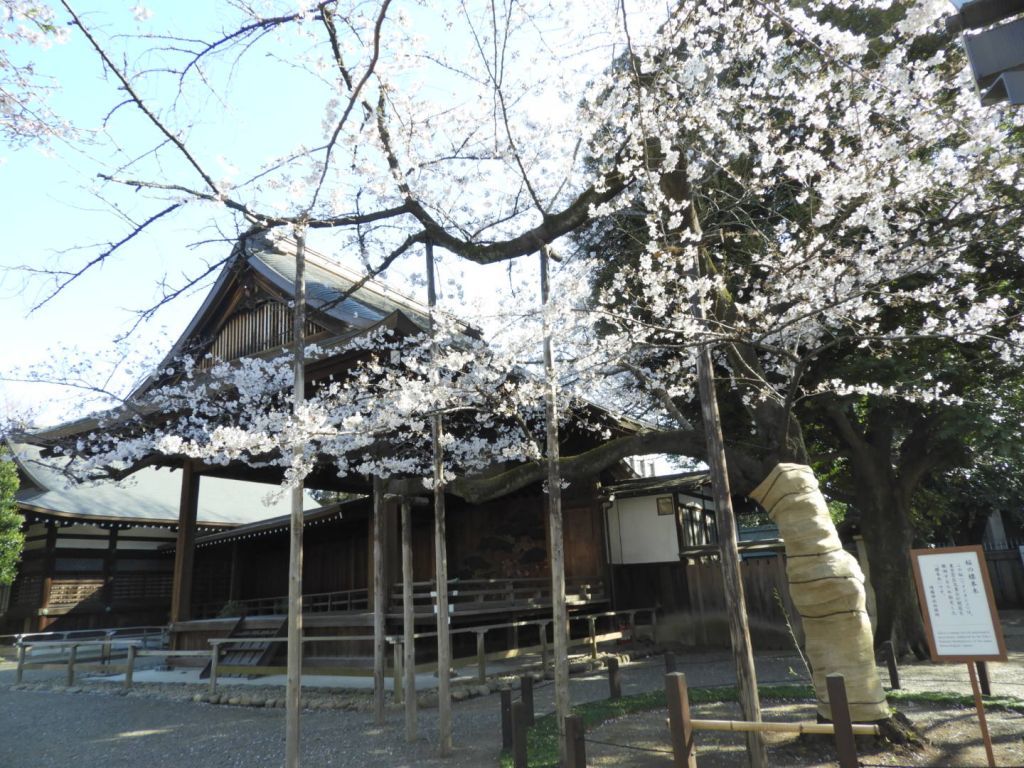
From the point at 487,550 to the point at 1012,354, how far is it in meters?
10.4

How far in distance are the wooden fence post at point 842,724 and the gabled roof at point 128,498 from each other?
1236 cm

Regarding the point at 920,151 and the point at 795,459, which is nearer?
the point at 795,459

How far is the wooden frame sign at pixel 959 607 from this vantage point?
411cm

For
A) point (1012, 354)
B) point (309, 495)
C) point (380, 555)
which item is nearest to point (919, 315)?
point (1012, 354)

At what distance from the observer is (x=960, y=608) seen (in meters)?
4.23

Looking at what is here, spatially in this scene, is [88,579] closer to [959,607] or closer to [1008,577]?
[959,607]

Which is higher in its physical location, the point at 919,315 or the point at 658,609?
the point at 919,315

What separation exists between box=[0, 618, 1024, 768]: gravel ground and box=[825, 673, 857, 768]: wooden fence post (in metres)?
2.28

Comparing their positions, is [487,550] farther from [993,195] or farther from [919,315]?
[993,195]

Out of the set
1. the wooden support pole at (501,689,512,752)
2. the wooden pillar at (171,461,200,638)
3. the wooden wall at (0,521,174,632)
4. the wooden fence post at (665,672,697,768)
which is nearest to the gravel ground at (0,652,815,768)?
the wooden support pole at (501,689,512,752)

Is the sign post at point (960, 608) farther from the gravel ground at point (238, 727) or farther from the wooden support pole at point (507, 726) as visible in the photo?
the gravel ground at point (238, 727)

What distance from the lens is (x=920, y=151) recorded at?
8.44m

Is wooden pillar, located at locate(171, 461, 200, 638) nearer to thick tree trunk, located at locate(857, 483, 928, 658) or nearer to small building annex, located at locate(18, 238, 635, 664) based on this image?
small building annex, located at locate(18, 238, 635, 664)

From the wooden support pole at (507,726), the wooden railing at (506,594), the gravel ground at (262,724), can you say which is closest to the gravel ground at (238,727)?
the gravel ground at (262,724)
